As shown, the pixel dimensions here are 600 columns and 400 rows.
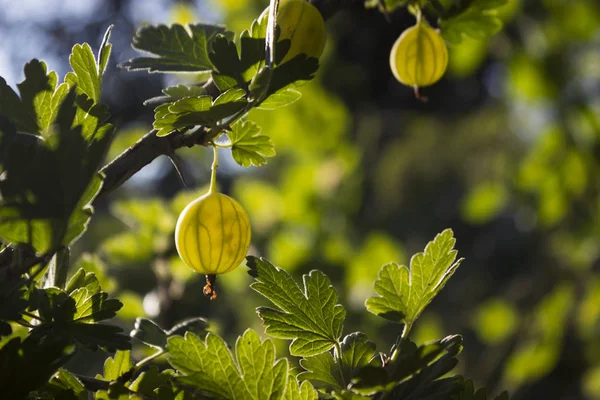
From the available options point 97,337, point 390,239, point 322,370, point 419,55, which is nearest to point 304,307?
point 322,370

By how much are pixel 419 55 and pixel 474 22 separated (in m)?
0.08

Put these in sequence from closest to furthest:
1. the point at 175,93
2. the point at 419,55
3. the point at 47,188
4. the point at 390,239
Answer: the point at 47,188 → the point at 175,93 → the point at 419,55 → the point at 390,239

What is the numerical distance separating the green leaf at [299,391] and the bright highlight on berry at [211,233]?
0.10 m

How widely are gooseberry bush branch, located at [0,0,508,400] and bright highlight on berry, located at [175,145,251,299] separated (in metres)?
0.03

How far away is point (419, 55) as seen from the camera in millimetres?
605

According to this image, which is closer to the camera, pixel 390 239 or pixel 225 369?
pixel 225 369

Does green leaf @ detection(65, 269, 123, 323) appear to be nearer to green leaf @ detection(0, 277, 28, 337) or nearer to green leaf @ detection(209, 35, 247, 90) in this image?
green leaf @ detection(0, 277, 28, 337)

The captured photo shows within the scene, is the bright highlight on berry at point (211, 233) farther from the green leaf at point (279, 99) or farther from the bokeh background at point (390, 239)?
the bokeh background at point (390, 239)

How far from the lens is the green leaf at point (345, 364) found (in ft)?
1.52

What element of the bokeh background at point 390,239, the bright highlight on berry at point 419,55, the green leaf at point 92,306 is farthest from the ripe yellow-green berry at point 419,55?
the bokeh background at point 390,239

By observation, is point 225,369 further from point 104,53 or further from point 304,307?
point 104,53

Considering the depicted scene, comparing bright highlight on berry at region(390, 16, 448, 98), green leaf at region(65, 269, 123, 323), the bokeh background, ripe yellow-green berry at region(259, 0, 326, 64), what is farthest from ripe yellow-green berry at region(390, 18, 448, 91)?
the bokeh background

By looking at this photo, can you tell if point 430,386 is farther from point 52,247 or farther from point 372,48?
point 372,48

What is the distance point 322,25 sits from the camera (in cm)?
50
